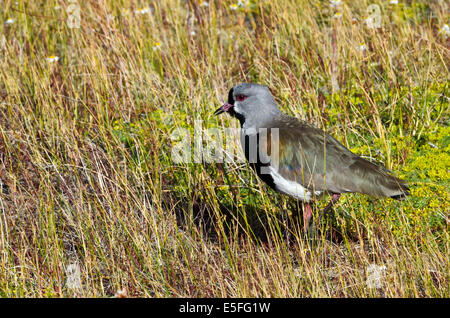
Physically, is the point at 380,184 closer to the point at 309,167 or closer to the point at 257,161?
the point at 309,167

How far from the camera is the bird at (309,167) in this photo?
4293mm

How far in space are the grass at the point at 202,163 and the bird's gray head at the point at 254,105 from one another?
522mm

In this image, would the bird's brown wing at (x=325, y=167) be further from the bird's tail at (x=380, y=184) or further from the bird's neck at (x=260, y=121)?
the bird's neck at (x=260, y=121)

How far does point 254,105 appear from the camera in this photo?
477cm

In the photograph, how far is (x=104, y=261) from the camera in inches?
166

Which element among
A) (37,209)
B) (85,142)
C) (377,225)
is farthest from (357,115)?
(37,209)

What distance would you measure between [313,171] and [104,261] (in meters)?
1.57

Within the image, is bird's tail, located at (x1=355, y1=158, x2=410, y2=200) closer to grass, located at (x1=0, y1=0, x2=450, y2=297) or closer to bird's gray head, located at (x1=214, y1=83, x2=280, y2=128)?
grass, located at (x1=0, y1=0, x2=450, y2=297)

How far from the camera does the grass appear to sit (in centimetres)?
406

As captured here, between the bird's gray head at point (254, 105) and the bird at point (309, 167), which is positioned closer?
the bird at point (309, 167)

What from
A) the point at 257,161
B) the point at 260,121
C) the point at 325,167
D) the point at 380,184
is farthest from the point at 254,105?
the point at 380,184

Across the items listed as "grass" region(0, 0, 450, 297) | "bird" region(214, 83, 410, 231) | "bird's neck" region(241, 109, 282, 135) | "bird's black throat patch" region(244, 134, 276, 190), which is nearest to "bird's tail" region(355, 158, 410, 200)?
"bird" region(214, 83, 410, 231)

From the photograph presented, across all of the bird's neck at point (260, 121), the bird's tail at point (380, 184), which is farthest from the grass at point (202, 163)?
the bird's neck at point (260, 121)

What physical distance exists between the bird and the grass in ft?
0.81
